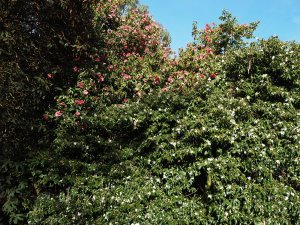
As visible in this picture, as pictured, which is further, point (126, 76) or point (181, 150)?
point (126, 76)

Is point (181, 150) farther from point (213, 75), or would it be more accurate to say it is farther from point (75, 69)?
point (75, 69)

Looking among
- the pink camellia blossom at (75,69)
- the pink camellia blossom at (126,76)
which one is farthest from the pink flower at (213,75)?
the pink camellia blossom at (75,69)

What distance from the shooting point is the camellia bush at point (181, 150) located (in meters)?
Result: 4.92

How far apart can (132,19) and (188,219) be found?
7653mm

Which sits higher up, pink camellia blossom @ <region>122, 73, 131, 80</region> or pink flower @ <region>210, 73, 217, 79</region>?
pink camellia blossom @ <region>122, 73, 131, 80</region>

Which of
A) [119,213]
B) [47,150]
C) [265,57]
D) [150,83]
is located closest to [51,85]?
[47,150]

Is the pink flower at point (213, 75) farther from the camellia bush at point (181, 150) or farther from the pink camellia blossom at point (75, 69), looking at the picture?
the pink camellia blossom at point (75, 69)

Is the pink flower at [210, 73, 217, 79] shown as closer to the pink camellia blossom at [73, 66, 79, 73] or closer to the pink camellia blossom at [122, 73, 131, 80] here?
the pink camellia blossom at [122, 73, 131, 80]

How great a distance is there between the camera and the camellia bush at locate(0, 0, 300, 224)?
194 inches

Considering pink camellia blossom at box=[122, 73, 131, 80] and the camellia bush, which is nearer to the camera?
the camellia bush

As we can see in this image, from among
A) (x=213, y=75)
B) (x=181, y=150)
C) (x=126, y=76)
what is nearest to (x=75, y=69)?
(x=126, y=76)

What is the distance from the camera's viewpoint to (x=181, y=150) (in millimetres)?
5441

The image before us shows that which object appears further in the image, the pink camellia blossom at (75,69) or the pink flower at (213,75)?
the pink camellia blossom at (75,69)

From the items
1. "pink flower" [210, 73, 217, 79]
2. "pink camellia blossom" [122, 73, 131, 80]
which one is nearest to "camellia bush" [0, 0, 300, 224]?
"pink flower" [210, 73, 217, 79]
